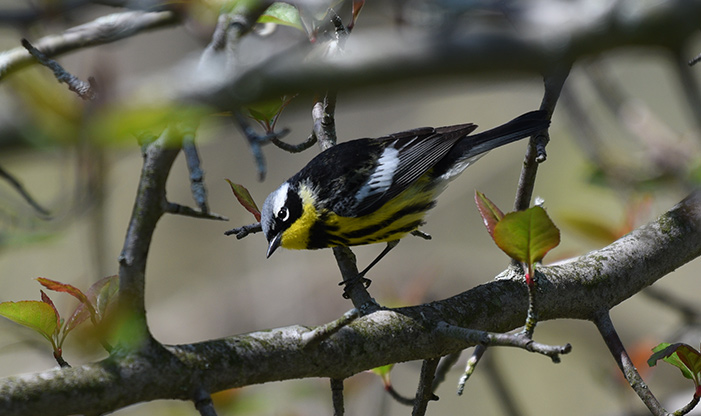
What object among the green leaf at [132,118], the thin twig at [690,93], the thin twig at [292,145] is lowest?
the thin twig at [690,93]

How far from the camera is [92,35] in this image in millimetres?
2859

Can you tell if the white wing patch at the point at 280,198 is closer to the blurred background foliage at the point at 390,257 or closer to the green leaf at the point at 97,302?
the blurred background foliage at the point at 390,257

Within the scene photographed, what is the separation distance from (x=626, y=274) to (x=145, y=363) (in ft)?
5.25

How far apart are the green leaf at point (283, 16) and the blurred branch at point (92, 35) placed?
0.62 meters

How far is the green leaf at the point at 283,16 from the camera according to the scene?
238 cm

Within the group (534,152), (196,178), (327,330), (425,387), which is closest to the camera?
(196,178)

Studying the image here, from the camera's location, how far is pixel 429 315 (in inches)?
74.9

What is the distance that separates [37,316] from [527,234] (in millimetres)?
1227

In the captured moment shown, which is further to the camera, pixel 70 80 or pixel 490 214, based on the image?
pixel 490 214

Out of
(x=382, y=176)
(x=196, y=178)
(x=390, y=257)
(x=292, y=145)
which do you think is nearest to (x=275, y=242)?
(x=382, y=176)

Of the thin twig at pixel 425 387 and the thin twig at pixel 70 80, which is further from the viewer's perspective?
the thin twig at pixel 425 387

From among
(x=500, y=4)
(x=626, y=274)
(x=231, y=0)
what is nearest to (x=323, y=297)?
(x=626, y=274)

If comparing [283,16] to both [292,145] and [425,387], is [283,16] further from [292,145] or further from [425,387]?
[425,387]

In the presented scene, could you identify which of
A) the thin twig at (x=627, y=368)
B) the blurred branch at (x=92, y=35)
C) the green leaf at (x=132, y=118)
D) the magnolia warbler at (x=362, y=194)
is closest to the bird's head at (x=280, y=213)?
the magnolia warbler at (x=362, y=194)
